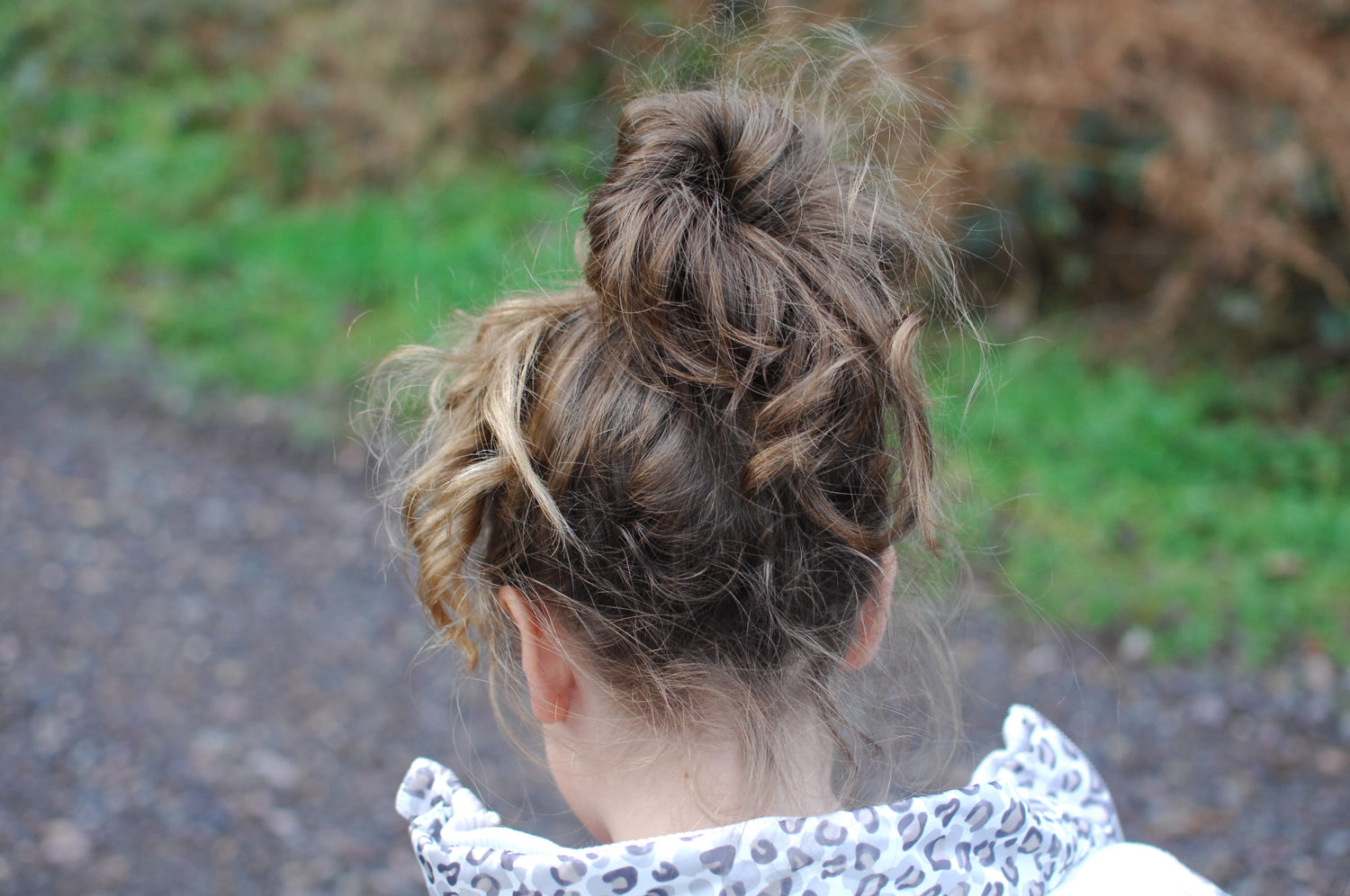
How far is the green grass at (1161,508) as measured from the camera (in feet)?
10.8

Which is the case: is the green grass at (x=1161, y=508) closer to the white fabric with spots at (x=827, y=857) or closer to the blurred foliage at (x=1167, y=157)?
the blurred foliage at (x=1167, y=157)

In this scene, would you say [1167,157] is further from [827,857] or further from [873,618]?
[827,857]

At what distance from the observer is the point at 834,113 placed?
5.00 feet

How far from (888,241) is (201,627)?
3088mm

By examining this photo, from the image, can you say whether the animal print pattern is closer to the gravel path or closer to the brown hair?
the brown hair

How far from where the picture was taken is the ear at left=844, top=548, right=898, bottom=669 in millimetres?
1243

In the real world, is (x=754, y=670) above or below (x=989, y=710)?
above

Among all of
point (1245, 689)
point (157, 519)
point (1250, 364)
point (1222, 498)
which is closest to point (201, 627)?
point (157, 519)

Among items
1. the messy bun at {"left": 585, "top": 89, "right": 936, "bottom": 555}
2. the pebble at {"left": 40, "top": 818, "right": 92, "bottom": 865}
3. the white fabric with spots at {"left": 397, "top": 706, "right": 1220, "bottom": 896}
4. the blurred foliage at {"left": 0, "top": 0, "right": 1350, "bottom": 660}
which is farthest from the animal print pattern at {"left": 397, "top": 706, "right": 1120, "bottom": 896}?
the pebble at {"left": 40, "top": 818, "right": 92, "bottom": 865}

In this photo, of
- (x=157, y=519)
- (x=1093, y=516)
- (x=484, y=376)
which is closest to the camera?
(x=484, y=376)

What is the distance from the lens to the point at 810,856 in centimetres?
102

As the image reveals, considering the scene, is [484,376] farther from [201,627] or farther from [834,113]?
[201,627]

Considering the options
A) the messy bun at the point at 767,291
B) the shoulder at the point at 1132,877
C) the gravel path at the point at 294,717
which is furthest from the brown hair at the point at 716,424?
the gravel path at the point at 294,717

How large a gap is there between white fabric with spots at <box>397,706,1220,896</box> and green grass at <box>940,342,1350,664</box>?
196 cm
